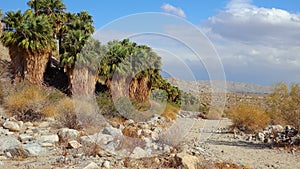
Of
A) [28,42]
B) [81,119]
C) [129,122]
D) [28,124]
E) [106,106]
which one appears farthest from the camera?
[28,42]

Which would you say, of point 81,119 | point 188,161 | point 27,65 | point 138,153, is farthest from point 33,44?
point 188,161

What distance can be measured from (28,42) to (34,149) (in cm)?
1610

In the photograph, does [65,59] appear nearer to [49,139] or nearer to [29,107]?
[29,107]

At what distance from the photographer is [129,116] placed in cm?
1831

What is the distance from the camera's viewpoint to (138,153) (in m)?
8.97

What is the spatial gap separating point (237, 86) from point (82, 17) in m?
92.4

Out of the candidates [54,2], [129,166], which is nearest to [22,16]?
[54,2]

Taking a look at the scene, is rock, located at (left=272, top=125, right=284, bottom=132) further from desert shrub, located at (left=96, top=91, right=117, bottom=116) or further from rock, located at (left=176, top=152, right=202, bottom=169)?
rock, located at (left=176, top=152, right=202, bottom=169)

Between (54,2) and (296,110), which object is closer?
(296,110)

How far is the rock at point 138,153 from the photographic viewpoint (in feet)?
29.0

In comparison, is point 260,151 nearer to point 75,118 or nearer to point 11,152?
point 75,118

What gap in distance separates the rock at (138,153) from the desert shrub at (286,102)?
23.8 feet

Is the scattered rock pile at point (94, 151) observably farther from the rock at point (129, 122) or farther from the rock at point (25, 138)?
the rock at point (129, 122)

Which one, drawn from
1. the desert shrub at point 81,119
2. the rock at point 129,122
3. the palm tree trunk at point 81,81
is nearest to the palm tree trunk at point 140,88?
the palm tree trunk at point 81,81
